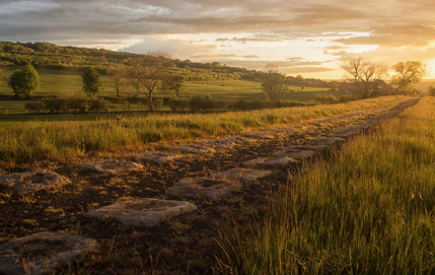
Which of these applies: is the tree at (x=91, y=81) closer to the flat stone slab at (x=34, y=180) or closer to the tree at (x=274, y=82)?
the tree at (x=274, y=82)

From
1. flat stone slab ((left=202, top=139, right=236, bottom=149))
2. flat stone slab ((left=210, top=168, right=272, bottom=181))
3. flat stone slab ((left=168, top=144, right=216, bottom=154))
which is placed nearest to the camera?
flat stone slab ((left=210, top=168, right=272, bottom=181))

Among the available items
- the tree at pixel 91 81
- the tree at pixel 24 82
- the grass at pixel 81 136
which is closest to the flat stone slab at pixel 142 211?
the grass at pixel 81 136

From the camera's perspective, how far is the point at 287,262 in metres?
1.40

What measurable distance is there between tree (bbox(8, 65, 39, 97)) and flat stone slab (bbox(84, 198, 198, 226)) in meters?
49.1

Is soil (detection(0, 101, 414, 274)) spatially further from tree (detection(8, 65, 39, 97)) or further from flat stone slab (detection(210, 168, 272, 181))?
tree (detection(8, 65, 39, 97))

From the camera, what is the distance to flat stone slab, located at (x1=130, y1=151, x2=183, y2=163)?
4.46 m

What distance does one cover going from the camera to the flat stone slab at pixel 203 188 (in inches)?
113

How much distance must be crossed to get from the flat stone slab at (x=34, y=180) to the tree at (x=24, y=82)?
156 ft

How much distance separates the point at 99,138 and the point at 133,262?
13.2 feet

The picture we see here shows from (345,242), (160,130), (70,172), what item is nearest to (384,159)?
(345,242)

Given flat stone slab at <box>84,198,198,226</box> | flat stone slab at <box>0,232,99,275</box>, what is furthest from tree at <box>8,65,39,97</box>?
flat stone slab at <box>0,232,99,275</box>

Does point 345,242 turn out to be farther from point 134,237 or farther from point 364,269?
point 134,237

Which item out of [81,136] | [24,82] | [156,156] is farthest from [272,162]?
[24,82]

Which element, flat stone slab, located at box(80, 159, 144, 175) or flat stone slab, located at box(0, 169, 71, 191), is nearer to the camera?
flat stone slab, located at box(0, 169, 71, 191)
